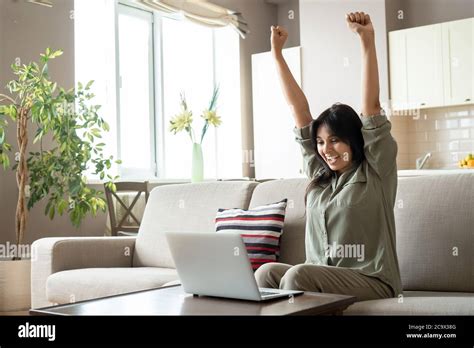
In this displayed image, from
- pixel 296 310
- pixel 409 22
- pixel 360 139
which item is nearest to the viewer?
pixel 296 310

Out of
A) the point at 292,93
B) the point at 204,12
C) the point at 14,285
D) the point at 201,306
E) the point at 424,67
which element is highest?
the point at 204,12

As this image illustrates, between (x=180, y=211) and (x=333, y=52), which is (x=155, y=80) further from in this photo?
(x=180, y=211)

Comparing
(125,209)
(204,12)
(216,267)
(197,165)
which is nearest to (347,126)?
(216,267)

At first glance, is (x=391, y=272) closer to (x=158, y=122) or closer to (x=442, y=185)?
(x=442, y=185)

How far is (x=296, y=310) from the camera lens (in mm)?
1812

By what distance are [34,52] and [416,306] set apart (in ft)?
14.6

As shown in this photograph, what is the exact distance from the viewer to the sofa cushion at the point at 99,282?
3.15 m

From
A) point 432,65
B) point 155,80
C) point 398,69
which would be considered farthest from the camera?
point 155,80

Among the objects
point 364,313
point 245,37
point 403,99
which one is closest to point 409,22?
point 403,99

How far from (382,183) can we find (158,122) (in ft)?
16.9

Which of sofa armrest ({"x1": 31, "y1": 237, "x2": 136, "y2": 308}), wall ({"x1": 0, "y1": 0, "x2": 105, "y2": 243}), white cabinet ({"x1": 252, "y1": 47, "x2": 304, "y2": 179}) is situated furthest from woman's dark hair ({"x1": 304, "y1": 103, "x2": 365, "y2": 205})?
white cabinet ({"x1": 252, "y1": 47, "x2": 304, "y2": 179})

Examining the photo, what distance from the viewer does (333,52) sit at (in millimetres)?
7309

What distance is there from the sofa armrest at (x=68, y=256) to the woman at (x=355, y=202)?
1489 mm

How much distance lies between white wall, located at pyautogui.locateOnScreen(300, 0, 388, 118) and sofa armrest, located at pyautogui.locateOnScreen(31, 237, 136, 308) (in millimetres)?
3917
